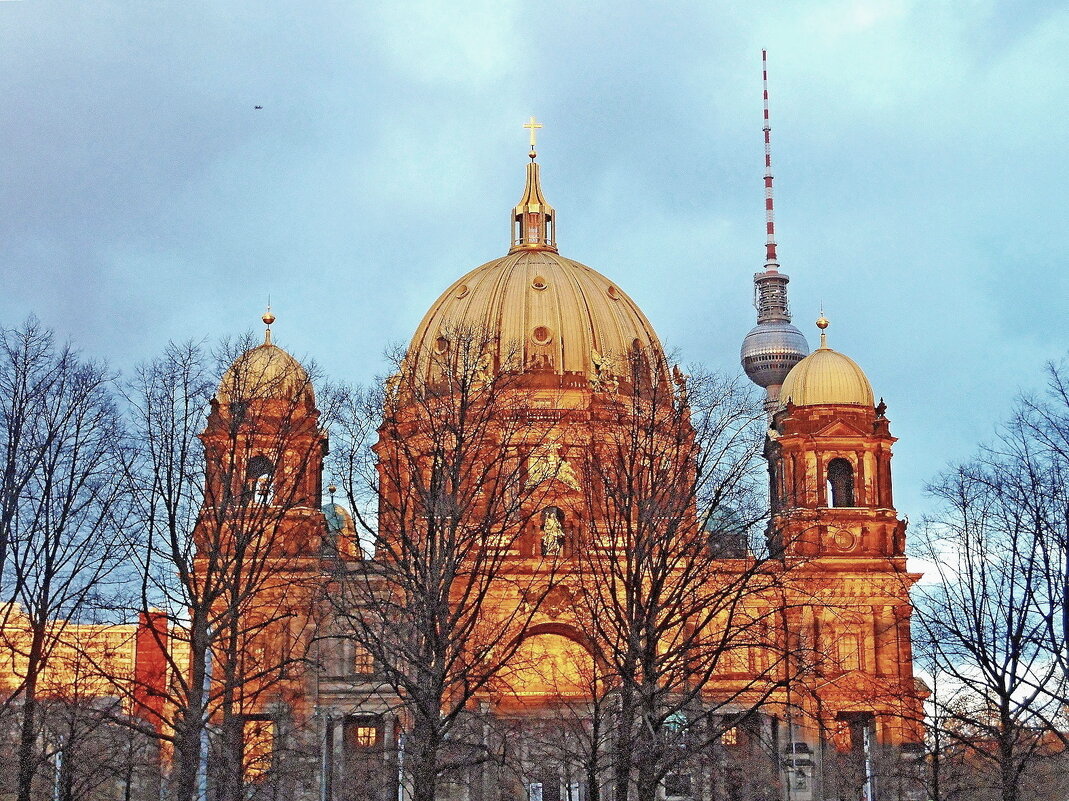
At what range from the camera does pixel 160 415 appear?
4316 cm

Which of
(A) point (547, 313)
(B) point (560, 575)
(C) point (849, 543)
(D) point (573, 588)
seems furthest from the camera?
(A) point (547, 313)

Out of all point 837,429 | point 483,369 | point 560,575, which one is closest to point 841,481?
point 837,429

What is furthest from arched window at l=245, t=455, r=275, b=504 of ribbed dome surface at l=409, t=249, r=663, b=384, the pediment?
ribbed dome surface at l=409, t=249, r=663, b=384

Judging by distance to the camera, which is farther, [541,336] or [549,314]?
[549,314]

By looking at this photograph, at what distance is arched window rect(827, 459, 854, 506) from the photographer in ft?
284

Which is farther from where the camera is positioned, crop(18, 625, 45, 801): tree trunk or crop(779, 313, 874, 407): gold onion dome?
crop(779, 313, 874, 407): gold onion dome

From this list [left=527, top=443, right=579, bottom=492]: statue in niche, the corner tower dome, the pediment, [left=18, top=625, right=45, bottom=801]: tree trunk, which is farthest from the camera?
the corner tower dome

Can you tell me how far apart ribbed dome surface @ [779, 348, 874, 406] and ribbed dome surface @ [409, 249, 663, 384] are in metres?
8.66

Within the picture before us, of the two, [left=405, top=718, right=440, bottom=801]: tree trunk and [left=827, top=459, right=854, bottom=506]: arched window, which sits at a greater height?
[left=827, top=459, right=854, bottom=506]: arched window

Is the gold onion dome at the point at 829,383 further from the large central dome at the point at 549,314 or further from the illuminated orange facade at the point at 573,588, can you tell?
the large central dome at the point at 549,314

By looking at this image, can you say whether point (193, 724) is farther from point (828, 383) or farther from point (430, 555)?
point (828, 383)

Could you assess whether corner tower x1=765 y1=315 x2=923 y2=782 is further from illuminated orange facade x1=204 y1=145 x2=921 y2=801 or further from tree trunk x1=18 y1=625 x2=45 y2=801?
tree trunk x1=18 y1=625 x2=45 y2=801

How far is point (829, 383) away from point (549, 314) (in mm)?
15835

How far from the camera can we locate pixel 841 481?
286ft
